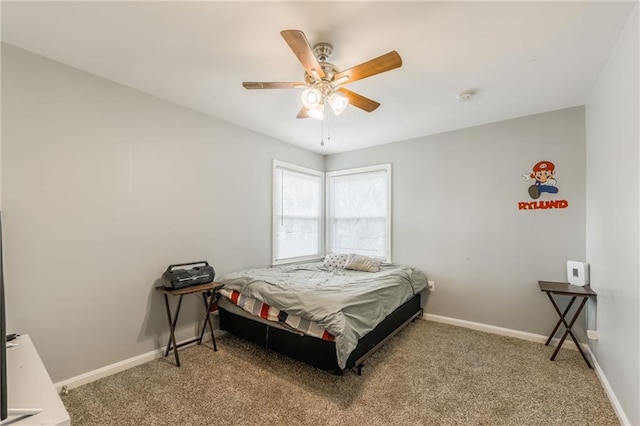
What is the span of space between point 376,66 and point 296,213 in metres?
2.78

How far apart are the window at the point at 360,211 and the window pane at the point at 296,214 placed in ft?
0.75

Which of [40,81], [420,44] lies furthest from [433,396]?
[40,81]

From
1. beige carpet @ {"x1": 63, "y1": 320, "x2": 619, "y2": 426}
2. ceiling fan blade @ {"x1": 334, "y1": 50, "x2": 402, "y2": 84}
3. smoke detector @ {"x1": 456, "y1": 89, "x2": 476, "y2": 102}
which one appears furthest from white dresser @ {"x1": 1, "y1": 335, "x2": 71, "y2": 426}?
smoke detector @ {"x1": 456, "y1": 89, "x2": 476, "y2": 102}

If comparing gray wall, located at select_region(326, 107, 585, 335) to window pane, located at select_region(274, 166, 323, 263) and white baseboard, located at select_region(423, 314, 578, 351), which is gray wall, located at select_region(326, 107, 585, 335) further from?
window pane, located at select_region(274, 166, 323, 263)

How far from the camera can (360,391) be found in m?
2.12

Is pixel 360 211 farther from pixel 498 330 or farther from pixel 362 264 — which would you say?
pixel 498 330

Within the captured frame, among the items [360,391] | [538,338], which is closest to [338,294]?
[360,391]

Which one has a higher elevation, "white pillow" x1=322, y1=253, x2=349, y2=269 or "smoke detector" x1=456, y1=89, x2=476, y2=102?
"smoke detector" x1=456, y1=89, x2=476, y2=102

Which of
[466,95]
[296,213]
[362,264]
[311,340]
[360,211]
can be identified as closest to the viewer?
[311,340]

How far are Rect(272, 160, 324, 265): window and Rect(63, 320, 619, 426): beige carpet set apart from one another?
160cm

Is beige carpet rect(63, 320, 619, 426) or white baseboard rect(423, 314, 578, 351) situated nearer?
beige carpet rect(63, 320, 619, 426)

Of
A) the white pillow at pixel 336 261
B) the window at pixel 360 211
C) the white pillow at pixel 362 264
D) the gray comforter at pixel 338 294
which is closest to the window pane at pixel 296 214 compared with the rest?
the window at pixel 360 211

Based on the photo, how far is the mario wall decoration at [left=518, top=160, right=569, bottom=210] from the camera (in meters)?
2.98

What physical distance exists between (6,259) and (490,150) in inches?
176
